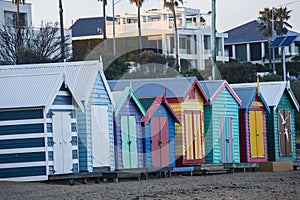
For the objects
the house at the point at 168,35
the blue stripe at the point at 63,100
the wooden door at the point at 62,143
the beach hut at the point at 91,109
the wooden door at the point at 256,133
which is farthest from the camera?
the house at the point at 168,35

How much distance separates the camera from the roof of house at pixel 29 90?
24250 mm

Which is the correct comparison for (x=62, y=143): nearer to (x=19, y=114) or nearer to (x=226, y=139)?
(x=19, y=114)

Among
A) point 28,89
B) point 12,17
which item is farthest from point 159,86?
point 12,17

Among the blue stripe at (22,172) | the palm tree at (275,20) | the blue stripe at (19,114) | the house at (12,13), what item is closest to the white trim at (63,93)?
the blue stripe at (19,114)

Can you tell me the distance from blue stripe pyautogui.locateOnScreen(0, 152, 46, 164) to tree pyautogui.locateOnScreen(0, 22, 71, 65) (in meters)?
17.2

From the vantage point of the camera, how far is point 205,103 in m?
31.4

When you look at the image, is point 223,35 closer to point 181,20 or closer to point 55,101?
point 181,20

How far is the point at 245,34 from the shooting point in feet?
324

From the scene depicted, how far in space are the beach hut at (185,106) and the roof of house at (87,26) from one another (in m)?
55.6

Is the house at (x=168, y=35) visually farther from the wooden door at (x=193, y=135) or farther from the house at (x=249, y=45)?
the wooden door at (x=193, y=135)

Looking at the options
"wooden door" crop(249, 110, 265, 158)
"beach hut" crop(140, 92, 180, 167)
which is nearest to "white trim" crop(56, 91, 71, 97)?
"beach hut" crop(140, 92, 180, 167)

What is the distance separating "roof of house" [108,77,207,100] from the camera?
1177 inches

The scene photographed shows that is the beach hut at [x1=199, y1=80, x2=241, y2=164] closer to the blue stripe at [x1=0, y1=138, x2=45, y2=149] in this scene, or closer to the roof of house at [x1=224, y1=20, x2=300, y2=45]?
the blue stripe at [x1=0, y1=138, x2=45, y2=149]

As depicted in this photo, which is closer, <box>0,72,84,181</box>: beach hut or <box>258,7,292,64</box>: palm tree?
<box>0,72,84,181</box>: beach hut
